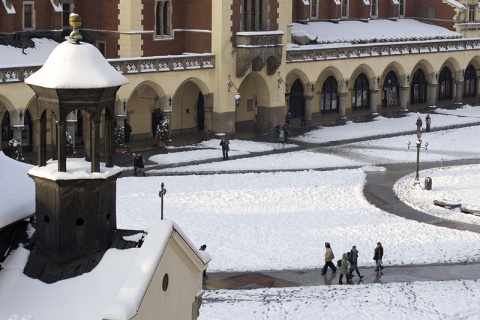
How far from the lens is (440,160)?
49.9 meters

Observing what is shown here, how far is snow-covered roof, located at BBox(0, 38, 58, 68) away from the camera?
46.8 m

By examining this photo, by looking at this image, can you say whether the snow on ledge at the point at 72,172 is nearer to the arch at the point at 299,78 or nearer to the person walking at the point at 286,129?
the person walking at the point at 286,129

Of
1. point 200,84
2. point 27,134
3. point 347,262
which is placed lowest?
point 347,262

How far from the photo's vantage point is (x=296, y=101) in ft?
200

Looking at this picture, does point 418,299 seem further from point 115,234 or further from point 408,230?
point 115,234

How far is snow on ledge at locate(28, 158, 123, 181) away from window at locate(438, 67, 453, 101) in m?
54.5

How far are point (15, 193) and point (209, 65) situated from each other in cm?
3669

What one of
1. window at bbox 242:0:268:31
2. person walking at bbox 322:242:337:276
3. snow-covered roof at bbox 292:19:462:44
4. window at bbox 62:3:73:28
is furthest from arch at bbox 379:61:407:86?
person walking at bbox 322:242:337:276

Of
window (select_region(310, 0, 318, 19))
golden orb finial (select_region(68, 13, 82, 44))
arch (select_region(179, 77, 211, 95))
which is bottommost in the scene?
arch (select_region(179, 77, 211, 95))

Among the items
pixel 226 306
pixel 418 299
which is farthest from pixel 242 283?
→ pixel 418 299

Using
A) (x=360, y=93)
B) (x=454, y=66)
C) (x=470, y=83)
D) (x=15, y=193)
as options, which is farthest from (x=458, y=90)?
(x=15, y=193)

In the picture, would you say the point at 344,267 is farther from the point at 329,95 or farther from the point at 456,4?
the point at 456,4

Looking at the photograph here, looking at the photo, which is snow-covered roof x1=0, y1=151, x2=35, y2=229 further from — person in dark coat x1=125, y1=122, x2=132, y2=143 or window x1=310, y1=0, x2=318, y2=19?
window x1=310, y1=0, x2=318, y2=19

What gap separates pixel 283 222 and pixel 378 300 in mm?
8238
